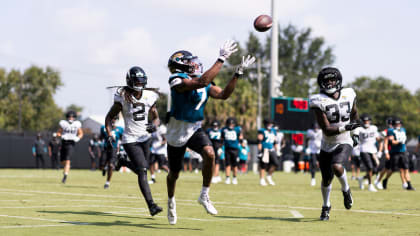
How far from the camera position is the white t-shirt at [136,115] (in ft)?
33.0

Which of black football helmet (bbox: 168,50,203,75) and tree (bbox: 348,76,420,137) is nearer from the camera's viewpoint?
black football helmet (bbox: 168,50,203,75)

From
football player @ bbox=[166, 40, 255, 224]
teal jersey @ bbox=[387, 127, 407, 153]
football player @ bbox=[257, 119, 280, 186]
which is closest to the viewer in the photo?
football player @ bbox=[166, 40, 255, 224]

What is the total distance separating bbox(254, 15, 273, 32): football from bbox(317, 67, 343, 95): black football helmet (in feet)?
3.32

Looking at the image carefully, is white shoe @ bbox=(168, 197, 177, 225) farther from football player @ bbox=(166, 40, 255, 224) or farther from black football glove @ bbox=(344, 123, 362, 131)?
black football glove @ bbox=(344, 123, 362, 131)

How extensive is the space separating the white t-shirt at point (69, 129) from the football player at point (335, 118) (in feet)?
37.0

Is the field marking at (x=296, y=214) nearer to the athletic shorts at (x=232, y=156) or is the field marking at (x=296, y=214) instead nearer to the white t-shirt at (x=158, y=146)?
the athletic shorts at (x=232, y=156)

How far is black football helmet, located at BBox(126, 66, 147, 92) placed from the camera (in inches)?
393

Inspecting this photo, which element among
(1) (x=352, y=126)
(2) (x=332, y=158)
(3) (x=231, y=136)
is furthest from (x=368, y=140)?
(1) (x=352, y=126)

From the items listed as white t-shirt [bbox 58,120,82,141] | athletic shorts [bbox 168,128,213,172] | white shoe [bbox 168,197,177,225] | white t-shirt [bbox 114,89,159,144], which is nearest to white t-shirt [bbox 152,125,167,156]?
white t-shirt [bbox 58,120,82,141]

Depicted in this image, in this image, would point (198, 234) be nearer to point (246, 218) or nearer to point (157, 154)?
point (246, 218)

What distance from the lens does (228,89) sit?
8039 millimetres

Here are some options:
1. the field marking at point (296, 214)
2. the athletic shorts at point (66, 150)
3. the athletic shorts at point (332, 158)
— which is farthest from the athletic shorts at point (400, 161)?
the athletic shorts at point (332, 158)

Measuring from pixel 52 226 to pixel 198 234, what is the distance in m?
1.90

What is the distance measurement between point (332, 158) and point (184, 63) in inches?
100
